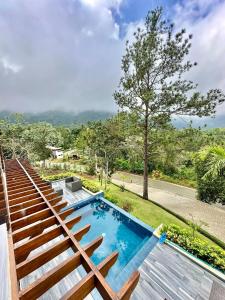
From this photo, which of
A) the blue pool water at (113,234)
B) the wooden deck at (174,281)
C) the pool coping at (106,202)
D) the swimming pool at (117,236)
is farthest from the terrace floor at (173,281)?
the pool coping at (106,202)

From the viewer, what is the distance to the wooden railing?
1.19 m

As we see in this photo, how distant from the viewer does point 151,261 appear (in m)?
5.56

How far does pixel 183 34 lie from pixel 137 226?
34.1ft

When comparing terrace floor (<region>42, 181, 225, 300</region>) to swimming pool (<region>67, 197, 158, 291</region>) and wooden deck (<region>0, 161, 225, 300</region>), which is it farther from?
swimming pool (<region>67, 197, 158, 291</region>)

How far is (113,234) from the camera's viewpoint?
769 centimetres

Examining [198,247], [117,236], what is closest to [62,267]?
[198,247]

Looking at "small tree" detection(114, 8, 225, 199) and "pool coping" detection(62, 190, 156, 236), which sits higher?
"small tree" detection(114, 8, 225, 199)

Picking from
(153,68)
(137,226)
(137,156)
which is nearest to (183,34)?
(153,68)

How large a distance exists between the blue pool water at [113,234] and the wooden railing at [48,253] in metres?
4.17

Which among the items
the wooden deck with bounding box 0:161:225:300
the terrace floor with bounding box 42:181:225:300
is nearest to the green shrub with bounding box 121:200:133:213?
the wooden deck with bounding box 0:161:225:300

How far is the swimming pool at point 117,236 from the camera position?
18.4ft

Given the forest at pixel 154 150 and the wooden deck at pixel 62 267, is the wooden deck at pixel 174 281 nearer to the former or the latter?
the wooden deck at pixel 62 267

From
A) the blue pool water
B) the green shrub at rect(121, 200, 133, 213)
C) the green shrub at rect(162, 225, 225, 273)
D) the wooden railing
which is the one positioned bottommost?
the blue pool water

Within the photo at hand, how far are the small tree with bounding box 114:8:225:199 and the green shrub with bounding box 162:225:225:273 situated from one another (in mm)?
6659
